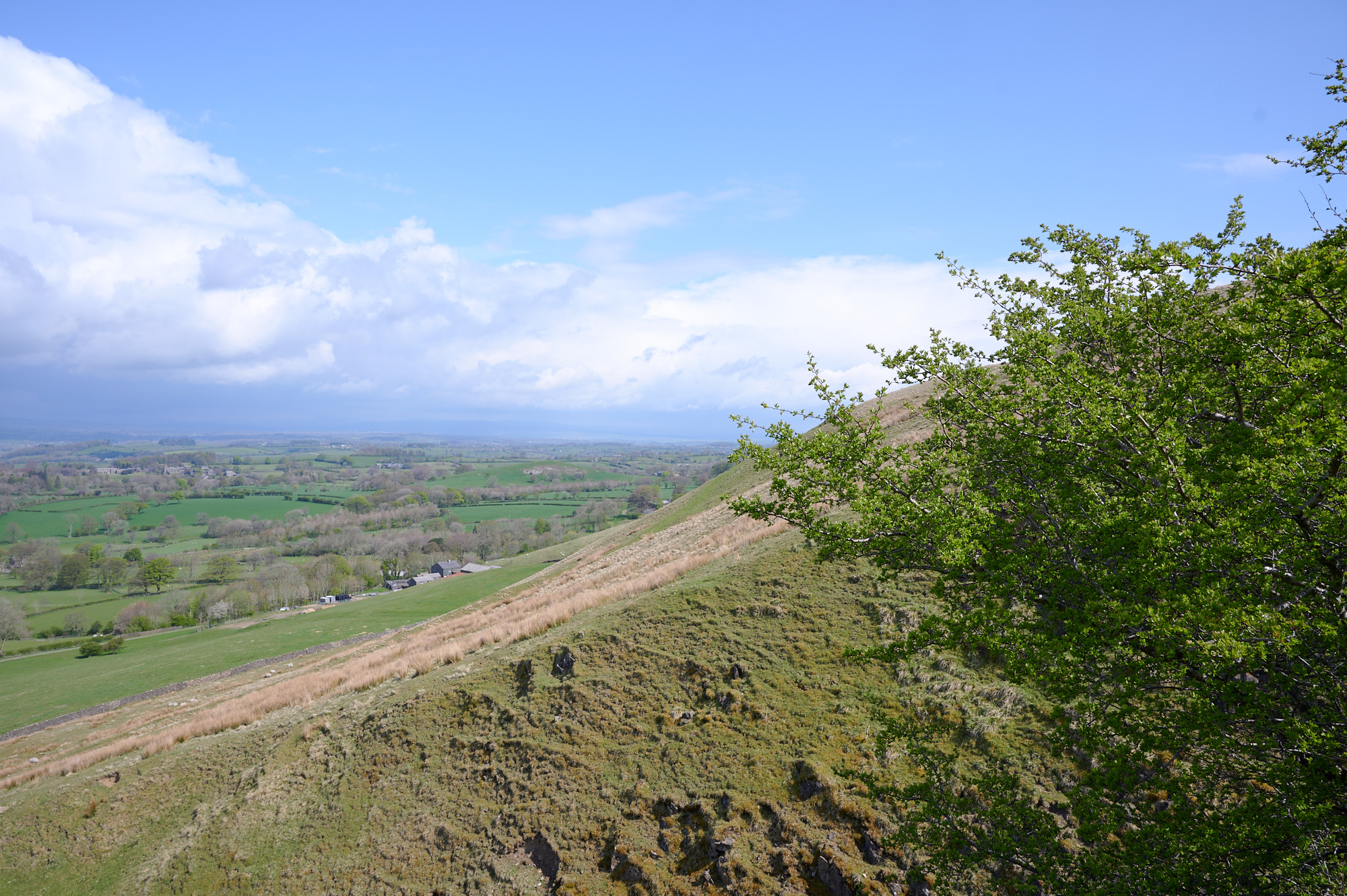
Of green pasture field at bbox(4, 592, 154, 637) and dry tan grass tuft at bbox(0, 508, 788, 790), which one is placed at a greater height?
dry tan grass tuft at bbox(0, 508, 788, 790)

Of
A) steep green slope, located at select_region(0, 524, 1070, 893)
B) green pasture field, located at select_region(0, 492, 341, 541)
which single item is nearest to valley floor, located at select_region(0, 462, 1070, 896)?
steep green slope, located at select_region(0, 524, 1070, 893)

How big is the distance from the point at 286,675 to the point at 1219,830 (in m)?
44.2

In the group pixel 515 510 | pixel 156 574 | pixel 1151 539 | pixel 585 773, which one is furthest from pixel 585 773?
pixel 515 510

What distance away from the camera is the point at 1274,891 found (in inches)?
265

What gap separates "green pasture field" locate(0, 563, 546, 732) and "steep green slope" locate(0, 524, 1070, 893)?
28965 mm

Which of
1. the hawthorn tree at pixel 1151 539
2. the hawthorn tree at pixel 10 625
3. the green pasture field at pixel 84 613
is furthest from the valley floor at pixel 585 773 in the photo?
the hawthorn tree at pixel 10 625

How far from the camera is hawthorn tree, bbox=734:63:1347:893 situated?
22.7ft

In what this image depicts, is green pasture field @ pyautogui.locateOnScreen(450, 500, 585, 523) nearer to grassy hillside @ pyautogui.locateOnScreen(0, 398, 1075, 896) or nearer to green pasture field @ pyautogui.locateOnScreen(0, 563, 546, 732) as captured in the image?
green pasture field @ pyautogui.locateOnScreen(0, 563, 546, 732)

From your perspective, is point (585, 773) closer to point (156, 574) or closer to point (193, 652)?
point (193, 652)

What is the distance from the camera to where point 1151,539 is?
297 inches

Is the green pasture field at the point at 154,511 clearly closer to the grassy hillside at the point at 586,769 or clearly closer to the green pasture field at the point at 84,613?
the green pasture field at the point at 84,613

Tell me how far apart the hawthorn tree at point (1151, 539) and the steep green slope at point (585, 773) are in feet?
8.72

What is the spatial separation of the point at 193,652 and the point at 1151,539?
7265 cm

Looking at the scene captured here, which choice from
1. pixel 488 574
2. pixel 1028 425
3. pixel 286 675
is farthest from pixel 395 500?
pixel 1028 425
